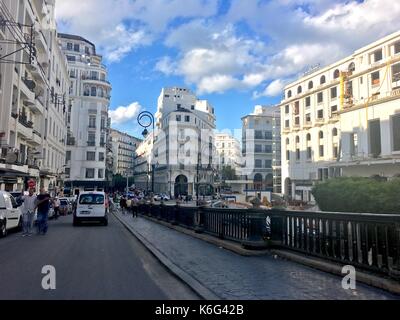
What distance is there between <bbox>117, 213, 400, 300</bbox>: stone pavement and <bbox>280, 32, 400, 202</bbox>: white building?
2196cm

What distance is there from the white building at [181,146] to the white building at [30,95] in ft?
101

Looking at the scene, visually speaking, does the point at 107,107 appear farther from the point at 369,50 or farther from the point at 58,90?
the point at 369,50

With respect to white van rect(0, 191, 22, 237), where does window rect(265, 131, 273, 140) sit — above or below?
above

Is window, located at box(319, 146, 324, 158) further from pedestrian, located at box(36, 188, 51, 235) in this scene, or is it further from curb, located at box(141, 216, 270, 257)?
pedestrian, located at box(36, 188, 51, 235)

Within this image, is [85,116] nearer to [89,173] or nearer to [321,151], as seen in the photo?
[89,173]

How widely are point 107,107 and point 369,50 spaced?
169ft

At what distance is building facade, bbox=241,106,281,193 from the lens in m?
97.2

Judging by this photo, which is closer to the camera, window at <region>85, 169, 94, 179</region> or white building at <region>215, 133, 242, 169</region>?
window at <region>85, 169, 94, 179</region>

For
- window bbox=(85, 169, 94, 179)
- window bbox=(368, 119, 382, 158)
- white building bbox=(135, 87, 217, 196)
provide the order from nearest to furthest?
1. window bbox=(368, 119, 382, 158)
2. window bbox=(85, 169, 94, 179)
3. white building bbox=(135, 87, 217, 196)

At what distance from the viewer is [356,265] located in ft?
22.2

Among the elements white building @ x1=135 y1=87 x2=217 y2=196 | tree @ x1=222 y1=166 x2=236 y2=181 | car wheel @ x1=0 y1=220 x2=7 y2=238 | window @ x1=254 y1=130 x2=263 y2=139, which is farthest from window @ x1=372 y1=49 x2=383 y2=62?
tree @ x1=222 y1=166 x2=236 y2=181

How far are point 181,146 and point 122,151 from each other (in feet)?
288

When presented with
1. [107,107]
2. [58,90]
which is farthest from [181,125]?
[58,90]

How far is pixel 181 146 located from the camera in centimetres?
8988
